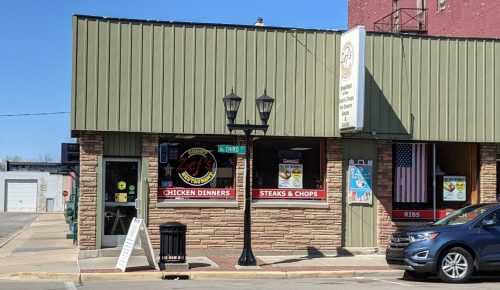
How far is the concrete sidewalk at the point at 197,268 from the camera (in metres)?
13.9

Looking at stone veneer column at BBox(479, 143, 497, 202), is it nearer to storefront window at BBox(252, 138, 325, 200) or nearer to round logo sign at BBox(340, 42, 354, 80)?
storefront window at BBox(252, 138, 325, 200)

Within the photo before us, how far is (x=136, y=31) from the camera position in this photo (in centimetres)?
1700

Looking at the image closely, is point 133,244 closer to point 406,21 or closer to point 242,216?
point 242,216

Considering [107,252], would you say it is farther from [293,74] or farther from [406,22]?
[406,22]

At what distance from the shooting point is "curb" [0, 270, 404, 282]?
13742 millimetres

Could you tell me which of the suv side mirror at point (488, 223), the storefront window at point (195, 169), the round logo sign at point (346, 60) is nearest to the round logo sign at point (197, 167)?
the storefront window at point (195, 169)

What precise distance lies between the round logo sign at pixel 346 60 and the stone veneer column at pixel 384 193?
2.27 metres

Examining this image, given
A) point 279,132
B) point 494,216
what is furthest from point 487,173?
point 279,132

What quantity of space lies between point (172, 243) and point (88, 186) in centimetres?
321

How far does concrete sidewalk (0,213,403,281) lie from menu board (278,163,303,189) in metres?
1.89

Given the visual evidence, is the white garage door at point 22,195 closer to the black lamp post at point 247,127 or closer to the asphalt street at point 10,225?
the asphalt street at point 10,225

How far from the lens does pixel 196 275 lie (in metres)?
14.1

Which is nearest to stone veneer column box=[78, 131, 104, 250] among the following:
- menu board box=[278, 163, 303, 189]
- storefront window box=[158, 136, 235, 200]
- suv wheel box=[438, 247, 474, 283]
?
storefront window box=[158, 136, 235, 200]

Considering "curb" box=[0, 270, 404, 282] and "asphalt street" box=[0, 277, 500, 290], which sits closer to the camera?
"asphalt street" box=[0, 277, 500, 290]
